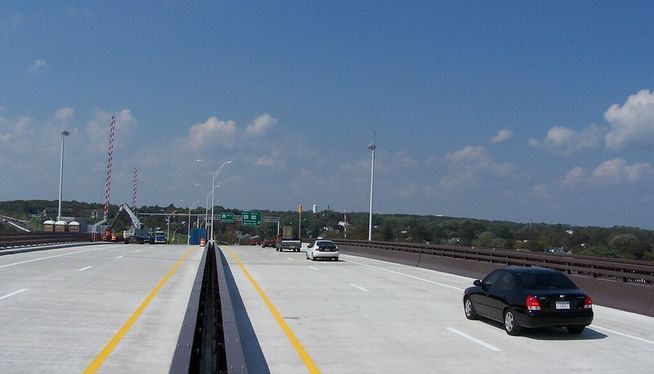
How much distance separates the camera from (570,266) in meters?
21.4

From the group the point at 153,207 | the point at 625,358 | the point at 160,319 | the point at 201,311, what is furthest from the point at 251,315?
the point at 153,207

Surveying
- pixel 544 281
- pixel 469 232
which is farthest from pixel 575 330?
pixel 469 232

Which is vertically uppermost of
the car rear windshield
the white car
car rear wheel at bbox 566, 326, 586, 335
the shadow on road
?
the car rear windshield

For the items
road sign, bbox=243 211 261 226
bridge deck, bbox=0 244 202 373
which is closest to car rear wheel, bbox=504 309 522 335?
bridge deck, bbox=0 244 202 373

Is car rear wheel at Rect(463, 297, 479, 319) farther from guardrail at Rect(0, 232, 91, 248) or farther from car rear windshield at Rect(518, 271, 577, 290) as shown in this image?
guardrail at Rect(0, 232, 91, 248)

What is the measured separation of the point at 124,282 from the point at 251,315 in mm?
8541

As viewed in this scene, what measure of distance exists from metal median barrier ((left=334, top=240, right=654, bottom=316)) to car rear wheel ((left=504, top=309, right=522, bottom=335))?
5.46 meters

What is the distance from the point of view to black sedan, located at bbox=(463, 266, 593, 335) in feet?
41.0

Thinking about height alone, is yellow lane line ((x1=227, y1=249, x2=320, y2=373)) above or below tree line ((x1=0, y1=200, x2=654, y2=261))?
below

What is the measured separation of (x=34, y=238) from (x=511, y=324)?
4121 cm

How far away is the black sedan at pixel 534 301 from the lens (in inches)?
492

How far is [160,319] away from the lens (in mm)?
13812

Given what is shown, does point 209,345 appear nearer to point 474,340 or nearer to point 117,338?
point 117,338

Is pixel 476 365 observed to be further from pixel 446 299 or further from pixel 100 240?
pixel 100 240
